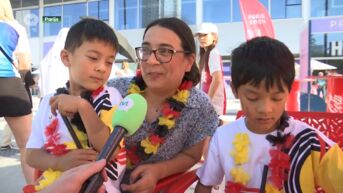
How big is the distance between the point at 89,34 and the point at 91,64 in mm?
133

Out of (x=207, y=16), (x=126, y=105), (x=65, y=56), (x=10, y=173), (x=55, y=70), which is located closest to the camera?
(x=126, y=105)

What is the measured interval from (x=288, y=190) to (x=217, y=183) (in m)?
0.32

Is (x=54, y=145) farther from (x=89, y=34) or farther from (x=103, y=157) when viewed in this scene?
(x=103, y=157)

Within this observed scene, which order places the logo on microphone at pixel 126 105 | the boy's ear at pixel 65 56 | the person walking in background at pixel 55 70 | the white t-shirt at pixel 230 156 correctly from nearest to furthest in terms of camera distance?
the logo on microphone at pixel 126 105 → the white t-shirt at pixel 230 156 → the boy's ear at pixel 65 56 → the person walking in background at pixel 55 70

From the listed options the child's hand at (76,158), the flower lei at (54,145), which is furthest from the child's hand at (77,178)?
the flower lei at (54,145)

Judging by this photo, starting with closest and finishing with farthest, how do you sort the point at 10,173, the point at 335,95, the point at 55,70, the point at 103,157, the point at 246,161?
the point at 103,157 → the point at 246,161 → the point at 55,70 → the point at 10,173 → the point at 335,95

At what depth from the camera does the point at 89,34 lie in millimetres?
1882

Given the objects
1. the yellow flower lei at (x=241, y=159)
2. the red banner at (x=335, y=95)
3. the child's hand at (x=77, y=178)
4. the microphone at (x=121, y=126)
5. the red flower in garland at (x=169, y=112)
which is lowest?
the red banner at (x=335, y=95)

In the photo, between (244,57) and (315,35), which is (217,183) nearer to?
(244,57)

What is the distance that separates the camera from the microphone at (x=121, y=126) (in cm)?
111

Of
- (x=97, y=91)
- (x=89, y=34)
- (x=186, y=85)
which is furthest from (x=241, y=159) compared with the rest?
(x=89, y=34)

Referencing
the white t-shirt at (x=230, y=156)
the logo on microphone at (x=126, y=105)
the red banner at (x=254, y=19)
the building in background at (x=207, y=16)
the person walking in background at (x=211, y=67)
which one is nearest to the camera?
the logo on microphone at (x=126, y=105)

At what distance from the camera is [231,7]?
838 inches

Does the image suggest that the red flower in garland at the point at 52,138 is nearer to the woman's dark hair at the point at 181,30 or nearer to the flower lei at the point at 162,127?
the flower lei at the point at 162,127
